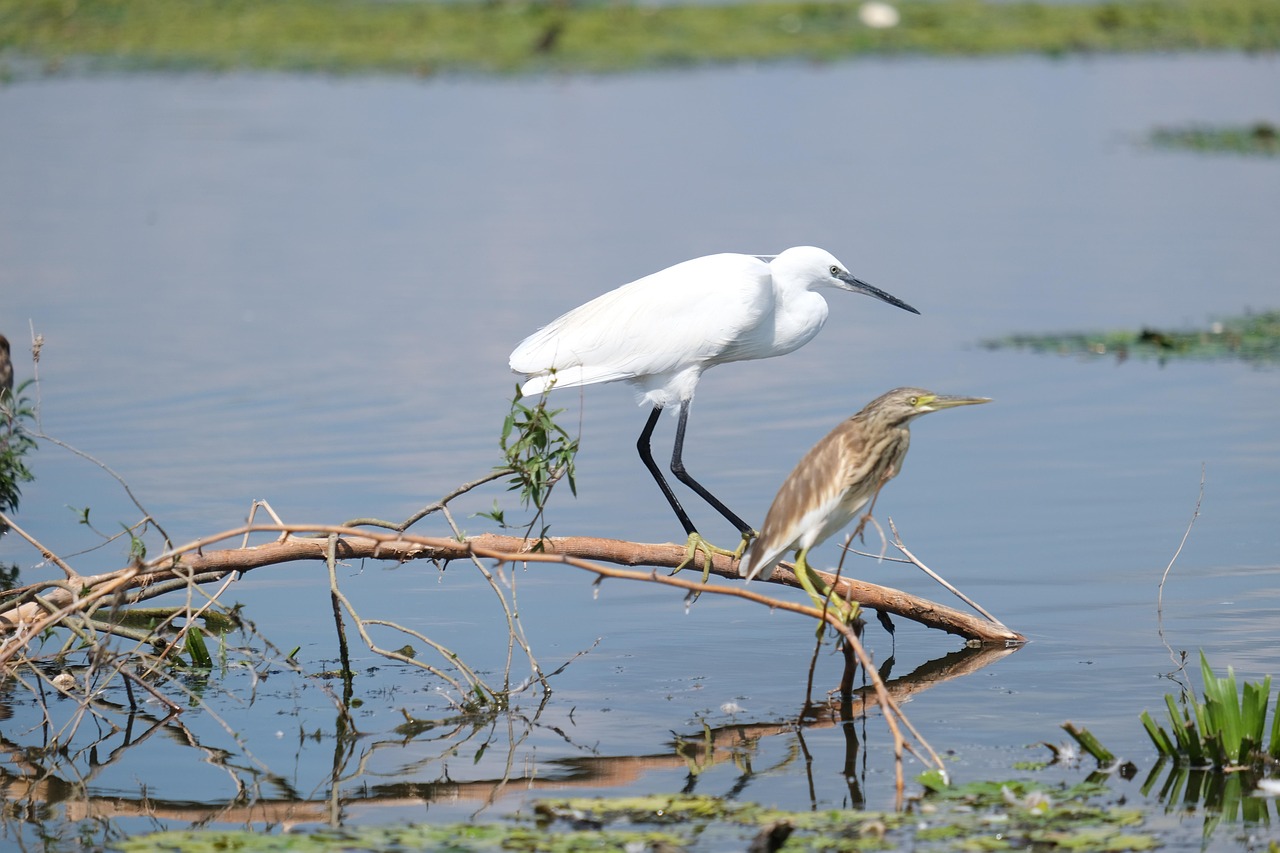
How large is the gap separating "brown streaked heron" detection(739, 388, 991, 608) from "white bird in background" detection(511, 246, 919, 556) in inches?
44.2

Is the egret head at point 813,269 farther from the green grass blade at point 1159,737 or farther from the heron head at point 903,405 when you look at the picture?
the green grass blade at point 1159,737

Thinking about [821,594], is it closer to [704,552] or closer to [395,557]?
[704,552]

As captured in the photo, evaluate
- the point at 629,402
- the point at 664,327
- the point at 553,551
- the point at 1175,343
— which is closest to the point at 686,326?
the point at 664,327

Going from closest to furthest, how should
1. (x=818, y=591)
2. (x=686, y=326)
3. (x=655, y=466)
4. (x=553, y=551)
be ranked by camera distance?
(x=818, y=591), (x=553, y=551), (x=686, y=326), (x=655, y=466)

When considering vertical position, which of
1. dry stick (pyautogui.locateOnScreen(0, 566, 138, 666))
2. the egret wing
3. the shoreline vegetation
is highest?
the shoreline vegetation

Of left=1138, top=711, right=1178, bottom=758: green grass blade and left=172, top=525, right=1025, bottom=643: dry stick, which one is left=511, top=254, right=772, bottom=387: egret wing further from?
left=1138, top=711, right=1178, bottom=758: green grass blade

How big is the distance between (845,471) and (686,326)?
1561 mm

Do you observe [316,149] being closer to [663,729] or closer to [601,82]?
[601,82]

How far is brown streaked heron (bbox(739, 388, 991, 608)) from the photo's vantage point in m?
5.55

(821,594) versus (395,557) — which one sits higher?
(395,557)

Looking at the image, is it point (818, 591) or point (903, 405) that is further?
point (818, 591)

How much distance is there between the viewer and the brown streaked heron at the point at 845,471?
5555mm

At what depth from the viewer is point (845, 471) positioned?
555 cm

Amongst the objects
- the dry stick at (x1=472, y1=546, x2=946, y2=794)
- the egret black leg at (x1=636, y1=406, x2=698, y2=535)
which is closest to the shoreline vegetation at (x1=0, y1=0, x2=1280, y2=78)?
the egret black leg at (x1=636, y1=406, x2=698, y2=535)
